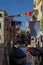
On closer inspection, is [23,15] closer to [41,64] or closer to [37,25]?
[37,25]

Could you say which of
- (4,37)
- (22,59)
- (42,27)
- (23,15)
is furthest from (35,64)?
(4,37)

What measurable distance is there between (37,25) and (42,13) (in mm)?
11577

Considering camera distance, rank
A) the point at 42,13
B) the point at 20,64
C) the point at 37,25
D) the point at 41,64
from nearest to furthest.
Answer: the point at 37,25 → the point at 41,64 → the point at 20,64 → the point at 42,13

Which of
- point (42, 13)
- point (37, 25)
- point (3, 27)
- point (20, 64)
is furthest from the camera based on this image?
point (3, 27)

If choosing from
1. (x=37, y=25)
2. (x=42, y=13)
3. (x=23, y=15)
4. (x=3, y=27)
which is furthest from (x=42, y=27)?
(x=3, y=27)

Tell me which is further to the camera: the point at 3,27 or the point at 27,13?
the point at 3,27

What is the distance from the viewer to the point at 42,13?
3753cm

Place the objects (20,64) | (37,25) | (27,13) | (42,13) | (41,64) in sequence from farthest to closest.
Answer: (42,13), (20,64), (41,64), (37,25), (27,13)

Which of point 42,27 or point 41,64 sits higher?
point 42,27

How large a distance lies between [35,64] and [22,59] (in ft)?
5.30

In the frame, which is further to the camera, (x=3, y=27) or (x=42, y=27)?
(x=3, y=27)

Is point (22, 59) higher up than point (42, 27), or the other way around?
point (42, 27)

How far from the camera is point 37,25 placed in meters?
26.2

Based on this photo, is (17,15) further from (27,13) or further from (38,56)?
(38,56)
